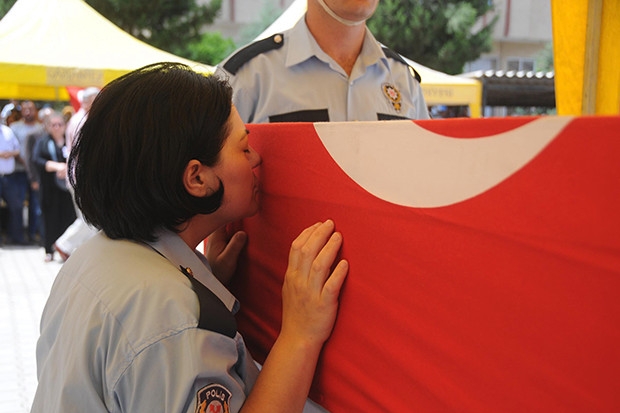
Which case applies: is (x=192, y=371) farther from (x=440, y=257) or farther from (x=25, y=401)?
(x=25, y=401)

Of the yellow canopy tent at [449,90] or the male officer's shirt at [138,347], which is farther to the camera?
the yellow canopy tent at [449,90]

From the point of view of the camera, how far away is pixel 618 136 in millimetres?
597

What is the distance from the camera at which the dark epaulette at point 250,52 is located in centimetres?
187

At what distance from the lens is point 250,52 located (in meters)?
1.88

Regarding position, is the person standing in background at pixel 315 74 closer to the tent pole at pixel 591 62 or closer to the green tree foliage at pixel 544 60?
the tent pole at pixel 591 62

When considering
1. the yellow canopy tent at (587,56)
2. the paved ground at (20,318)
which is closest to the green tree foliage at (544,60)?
the paved ground at (20,318)

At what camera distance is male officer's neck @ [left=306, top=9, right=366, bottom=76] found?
187 cm

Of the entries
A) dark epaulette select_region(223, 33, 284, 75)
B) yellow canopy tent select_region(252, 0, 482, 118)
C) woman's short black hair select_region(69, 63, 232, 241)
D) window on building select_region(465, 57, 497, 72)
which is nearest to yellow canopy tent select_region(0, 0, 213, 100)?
yellow canopy tent select_region(252, 0, 482, 118)

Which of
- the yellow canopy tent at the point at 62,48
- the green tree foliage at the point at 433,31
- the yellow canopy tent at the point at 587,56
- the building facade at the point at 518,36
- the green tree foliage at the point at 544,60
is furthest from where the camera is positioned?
the building facade at the point at 518,36

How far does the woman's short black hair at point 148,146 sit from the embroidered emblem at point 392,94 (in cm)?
84

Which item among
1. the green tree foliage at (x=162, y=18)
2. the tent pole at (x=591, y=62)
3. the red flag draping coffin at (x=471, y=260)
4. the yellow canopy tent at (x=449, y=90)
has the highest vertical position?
the green tree foliage at (x=162, y=18)

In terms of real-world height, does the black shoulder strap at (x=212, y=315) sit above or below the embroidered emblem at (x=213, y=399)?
above

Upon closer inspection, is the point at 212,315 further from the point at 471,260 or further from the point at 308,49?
the point at 308,49

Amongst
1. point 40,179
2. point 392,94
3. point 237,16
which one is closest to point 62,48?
point 40,179
